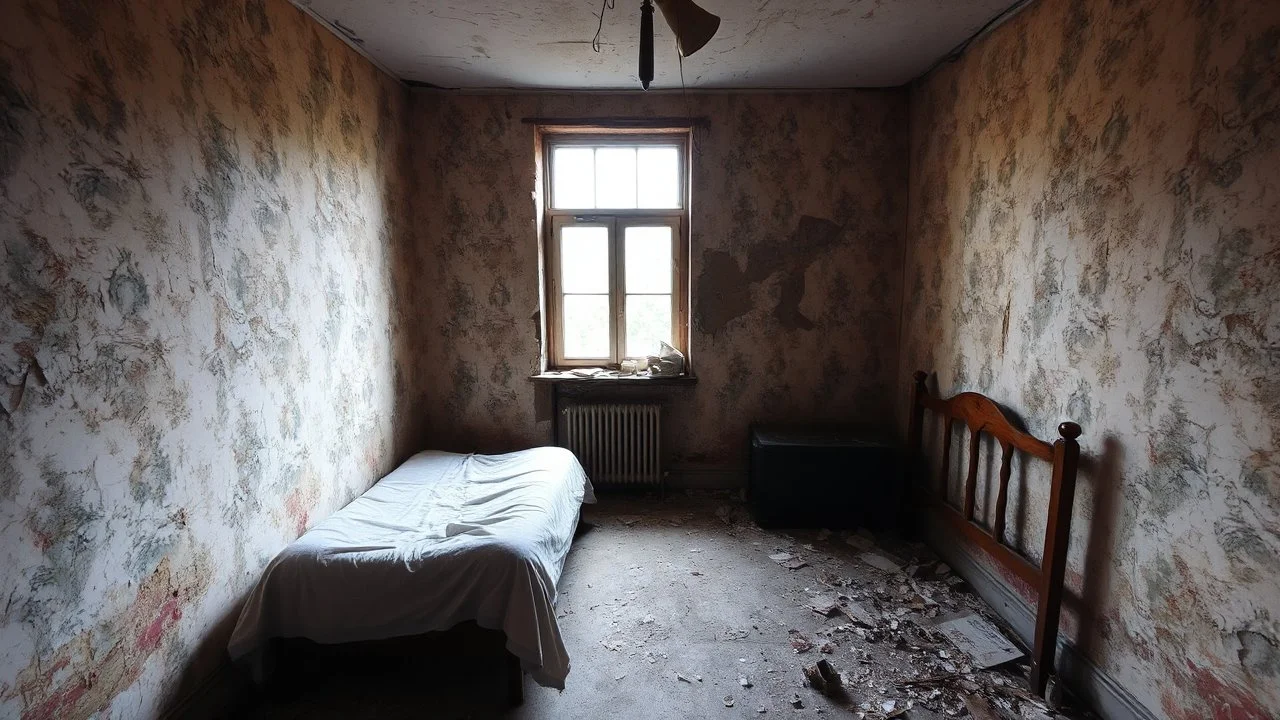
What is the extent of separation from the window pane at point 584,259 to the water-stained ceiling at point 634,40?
0.90 meters

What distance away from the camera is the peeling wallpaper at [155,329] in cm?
132

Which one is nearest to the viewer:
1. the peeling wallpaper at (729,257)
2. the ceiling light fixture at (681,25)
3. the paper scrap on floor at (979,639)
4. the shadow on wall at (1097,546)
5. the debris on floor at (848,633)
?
the ceiling light fixture at (681,25)

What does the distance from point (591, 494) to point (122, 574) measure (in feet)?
7.04

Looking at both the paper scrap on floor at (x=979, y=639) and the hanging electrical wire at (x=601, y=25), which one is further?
the hanging electrical wire at (x=601, y=25)

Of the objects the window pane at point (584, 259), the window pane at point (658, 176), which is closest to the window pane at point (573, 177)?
the window pane at point (584, 259)

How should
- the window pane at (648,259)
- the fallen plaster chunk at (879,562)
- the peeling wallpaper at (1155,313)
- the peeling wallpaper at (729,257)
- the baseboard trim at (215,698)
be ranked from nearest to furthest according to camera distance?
the peeling wallpaper at (1155,313), the baseboard trim at (215,698), the fallen plaster chunk at (879,562), the peeling wallpaper at (729,257), the window pane at (648,259)

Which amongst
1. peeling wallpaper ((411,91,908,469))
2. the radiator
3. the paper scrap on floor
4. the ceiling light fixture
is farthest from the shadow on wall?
the radiator

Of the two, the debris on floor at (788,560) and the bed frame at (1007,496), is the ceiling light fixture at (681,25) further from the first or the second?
the debris on floor at (788,560)

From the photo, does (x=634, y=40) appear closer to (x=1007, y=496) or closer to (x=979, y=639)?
(x=1007, y=496)

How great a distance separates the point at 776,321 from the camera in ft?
12.1

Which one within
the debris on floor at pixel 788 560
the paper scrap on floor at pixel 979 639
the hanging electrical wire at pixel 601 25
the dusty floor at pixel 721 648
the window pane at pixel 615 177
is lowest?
the dusty floor at pixel 721 648

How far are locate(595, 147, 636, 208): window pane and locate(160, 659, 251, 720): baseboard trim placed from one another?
3060 mm

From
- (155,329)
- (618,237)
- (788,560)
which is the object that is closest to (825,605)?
(788,560)

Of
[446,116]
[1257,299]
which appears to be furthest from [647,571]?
[446,116]
